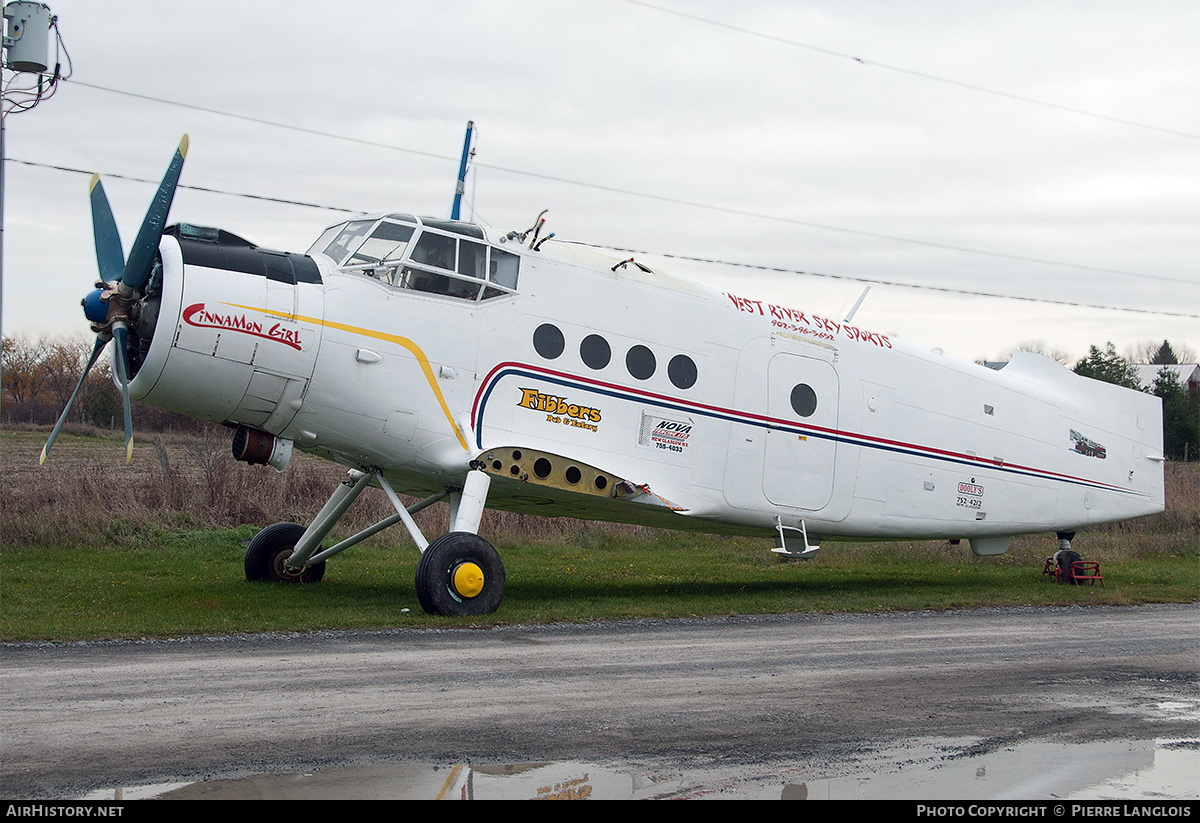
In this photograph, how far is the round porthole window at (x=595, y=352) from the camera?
1413 centimetres

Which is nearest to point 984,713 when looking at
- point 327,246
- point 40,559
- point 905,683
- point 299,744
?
point 905,683

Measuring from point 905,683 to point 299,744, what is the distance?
5.46m

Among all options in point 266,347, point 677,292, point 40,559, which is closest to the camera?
point 266,347

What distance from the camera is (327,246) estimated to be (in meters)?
13.7

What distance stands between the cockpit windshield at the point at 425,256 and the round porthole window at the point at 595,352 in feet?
3.94

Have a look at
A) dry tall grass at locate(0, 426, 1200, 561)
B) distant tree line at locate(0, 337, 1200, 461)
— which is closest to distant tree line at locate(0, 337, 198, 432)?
distant tree line at locate(0, 337, 1200, 461)

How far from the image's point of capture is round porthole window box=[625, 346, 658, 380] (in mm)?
14431

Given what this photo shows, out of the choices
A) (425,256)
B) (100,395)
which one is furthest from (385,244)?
(100,395)

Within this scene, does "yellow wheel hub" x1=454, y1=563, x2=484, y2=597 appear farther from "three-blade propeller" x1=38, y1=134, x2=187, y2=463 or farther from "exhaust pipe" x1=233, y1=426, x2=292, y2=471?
"three-blade propeller" x1=38, y1=134, x2=187, y2=463

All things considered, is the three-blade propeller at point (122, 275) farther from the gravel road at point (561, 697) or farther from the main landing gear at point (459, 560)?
the main landing gear at point (459, 560)

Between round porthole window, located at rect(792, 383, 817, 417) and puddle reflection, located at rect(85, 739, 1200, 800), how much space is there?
29.2 feet

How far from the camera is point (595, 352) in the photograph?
1420 centimetres
